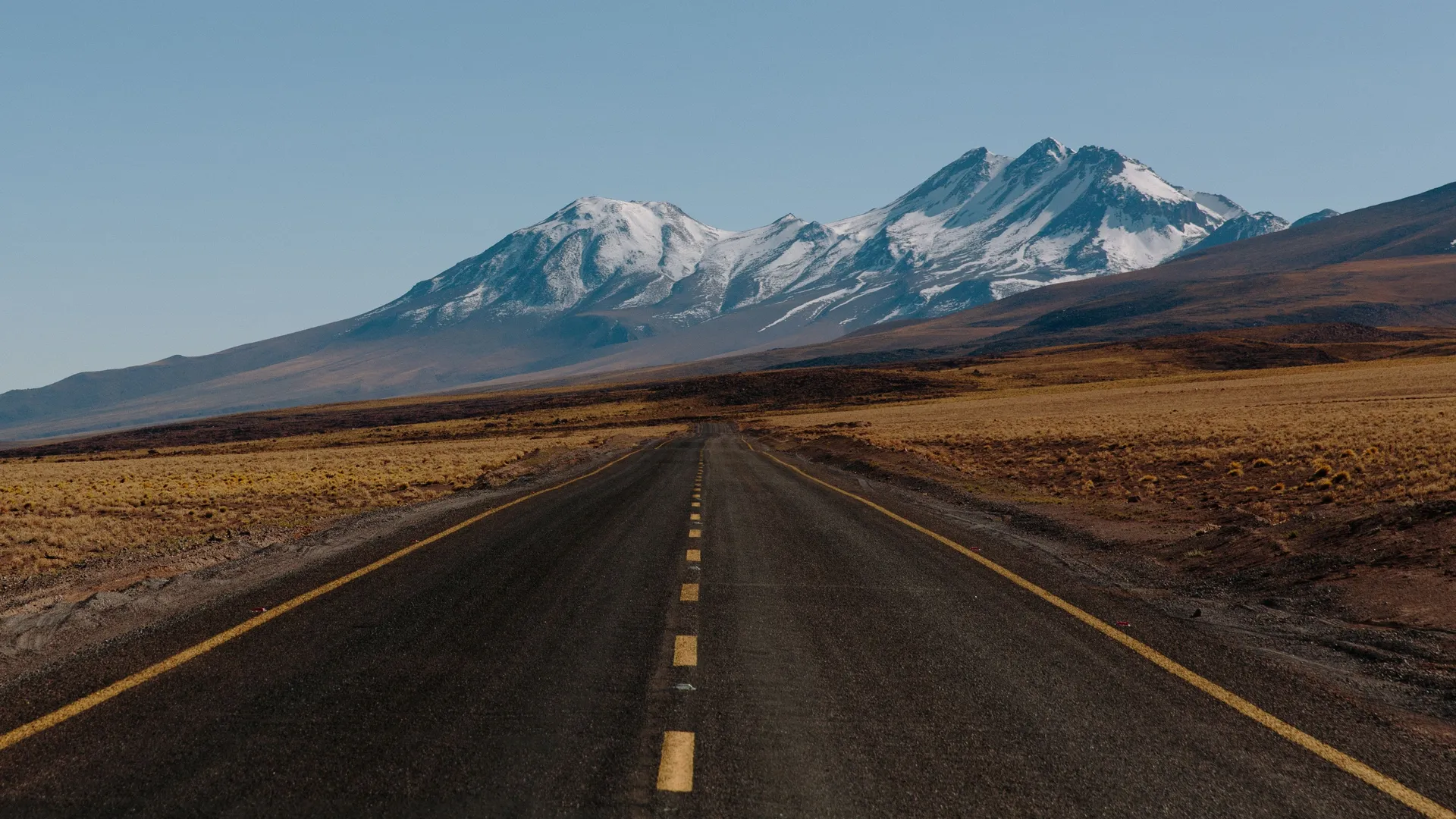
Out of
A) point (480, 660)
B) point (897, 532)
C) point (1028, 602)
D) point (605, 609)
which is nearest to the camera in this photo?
point (480, 660)

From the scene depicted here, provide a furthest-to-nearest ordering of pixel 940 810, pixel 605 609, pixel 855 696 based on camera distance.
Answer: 1. pixel 605 609
2. pixel 855 696
3. pixel 940 810

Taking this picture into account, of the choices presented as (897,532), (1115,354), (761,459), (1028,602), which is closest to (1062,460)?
(761,459)

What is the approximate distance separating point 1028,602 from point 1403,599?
3.83 metres

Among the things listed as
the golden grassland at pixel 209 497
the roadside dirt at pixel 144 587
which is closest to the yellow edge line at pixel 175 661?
the roadside dirt at pixel 144 587

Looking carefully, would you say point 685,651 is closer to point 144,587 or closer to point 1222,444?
point 144,587

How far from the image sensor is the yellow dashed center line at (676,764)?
198 inches

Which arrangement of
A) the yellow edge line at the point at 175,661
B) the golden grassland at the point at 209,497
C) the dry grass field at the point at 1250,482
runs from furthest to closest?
1. the golden grassland at the point at 209,497
2. the dry grass field at the point at 1250,482
3. the yellow edge line at the point at 175,661

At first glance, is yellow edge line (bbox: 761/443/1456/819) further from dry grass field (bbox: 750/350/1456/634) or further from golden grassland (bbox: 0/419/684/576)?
golden grassland (bbox: 0/419/684/576)

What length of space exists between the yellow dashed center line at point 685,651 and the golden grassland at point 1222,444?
1183cm

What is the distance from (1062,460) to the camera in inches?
1171

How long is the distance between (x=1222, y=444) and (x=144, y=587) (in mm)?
29523

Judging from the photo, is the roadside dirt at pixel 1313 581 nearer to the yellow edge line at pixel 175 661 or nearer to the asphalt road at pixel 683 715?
the asphalt road at pixel 683 715

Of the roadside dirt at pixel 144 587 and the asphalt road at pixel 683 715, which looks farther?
the roadside dirt at pixel 144 587

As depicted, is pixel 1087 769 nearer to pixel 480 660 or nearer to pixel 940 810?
pixel 940 810
